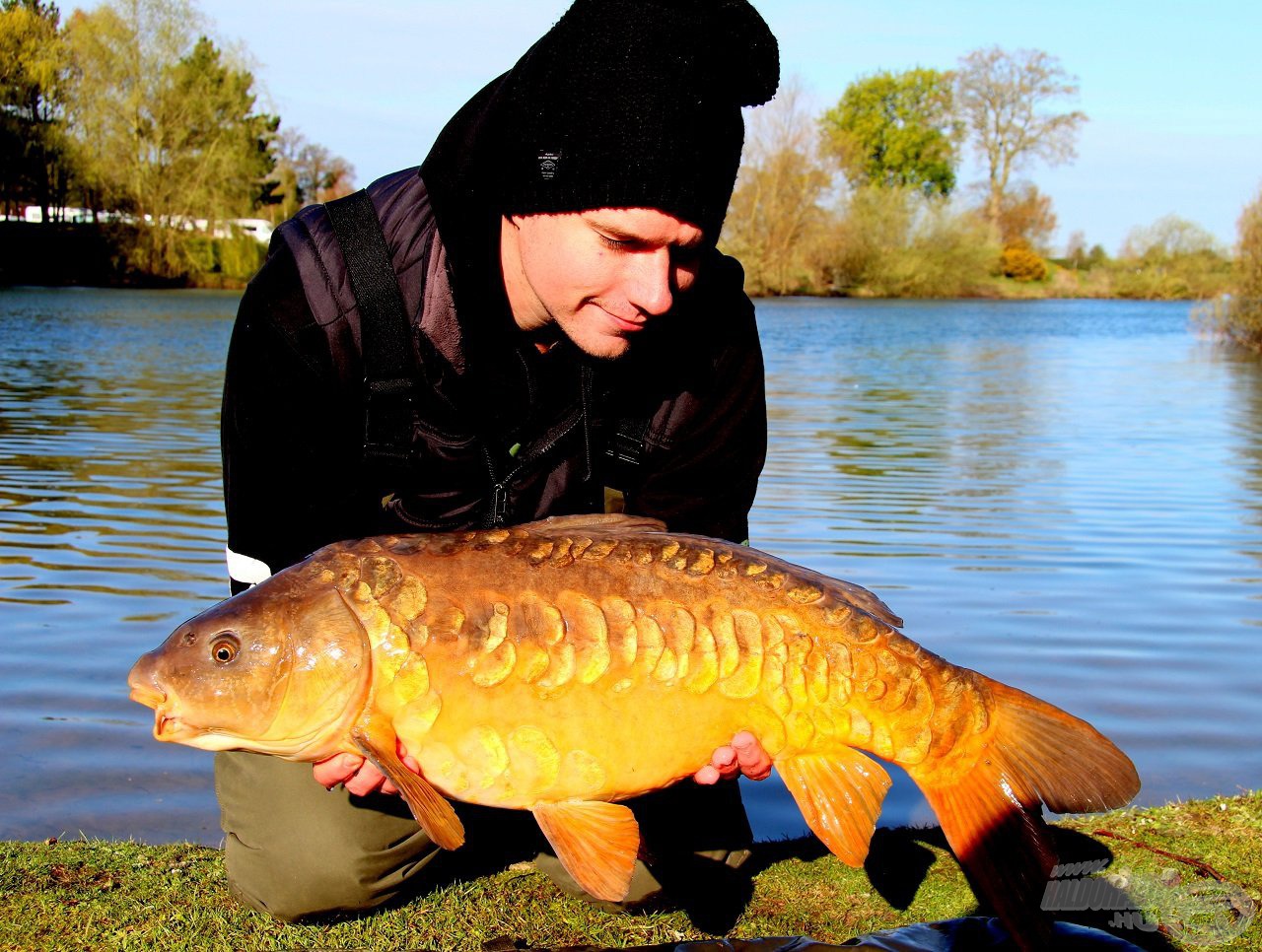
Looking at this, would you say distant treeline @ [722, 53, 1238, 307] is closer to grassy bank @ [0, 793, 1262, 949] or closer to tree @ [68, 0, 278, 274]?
tree @ [68, 0, 278, 274]

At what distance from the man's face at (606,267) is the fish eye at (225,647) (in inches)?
32.3

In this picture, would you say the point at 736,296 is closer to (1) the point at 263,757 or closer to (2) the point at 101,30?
(1) the point at 263,757

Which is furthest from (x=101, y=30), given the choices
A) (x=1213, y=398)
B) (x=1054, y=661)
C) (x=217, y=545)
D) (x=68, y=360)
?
(x=1054, y=661)

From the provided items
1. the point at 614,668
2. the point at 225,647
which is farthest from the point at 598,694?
the point at 225,647

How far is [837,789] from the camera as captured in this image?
2.15m

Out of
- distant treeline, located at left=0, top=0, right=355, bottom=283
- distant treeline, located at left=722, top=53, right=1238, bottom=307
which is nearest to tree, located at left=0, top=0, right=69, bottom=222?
distant treeline, located at left=0, top=0, right=355, bottom=283

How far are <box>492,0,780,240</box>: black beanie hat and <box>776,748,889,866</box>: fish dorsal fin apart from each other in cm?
99

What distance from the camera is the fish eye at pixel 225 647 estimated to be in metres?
2.01

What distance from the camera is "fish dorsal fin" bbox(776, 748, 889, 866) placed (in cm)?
213

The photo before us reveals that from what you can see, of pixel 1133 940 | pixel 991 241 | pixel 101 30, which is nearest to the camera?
pixel 1133 940

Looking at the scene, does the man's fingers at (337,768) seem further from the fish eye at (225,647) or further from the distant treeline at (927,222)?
the distant treeline at (927,222)

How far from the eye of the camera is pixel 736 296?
291cm

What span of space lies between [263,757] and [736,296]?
1.44 metres

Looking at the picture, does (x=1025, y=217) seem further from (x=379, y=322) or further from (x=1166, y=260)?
(x=379, y=322)
